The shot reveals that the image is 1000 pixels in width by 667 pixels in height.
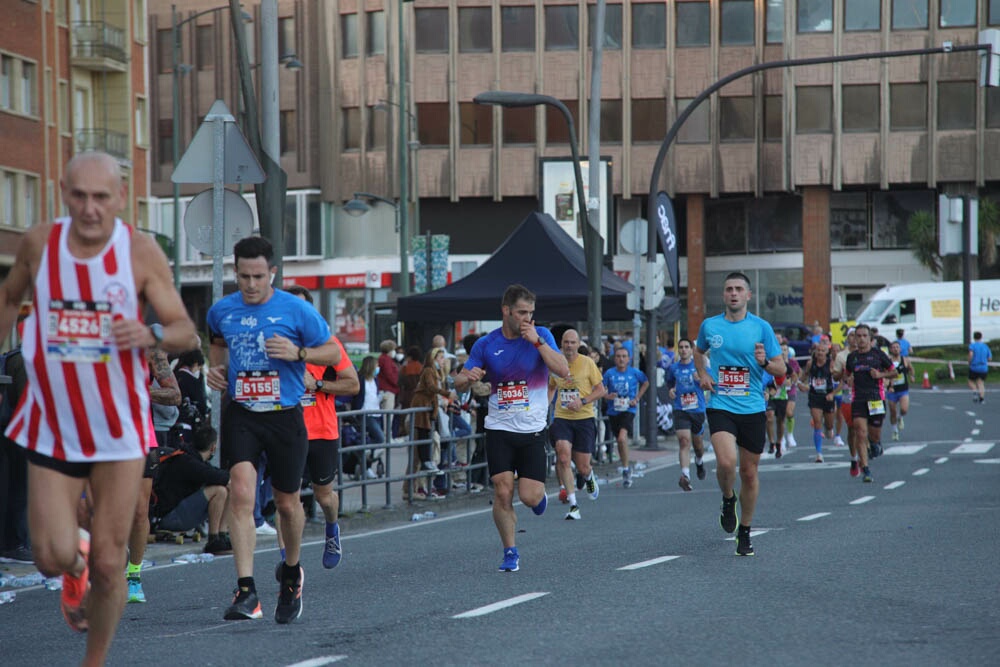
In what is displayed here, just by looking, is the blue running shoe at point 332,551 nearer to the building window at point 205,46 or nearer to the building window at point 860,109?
the building window at point 860,109

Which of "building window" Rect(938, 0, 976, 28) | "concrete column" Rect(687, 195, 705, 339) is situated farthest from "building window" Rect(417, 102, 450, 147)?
"building window" Rect(938, 0, 976, 28)

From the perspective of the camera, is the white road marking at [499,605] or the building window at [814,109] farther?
the building window at [814,109]

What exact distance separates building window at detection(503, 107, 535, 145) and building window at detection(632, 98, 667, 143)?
372 cm

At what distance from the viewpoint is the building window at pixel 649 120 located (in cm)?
6134

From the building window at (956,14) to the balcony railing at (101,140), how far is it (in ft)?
99.1

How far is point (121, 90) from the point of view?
161 feet

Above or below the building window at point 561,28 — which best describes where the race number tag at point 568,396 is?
below

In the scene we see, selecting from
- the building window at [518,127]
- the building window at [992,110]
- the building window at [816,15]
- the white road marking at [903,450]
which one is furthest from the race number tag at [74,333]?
the building window at [992,110]

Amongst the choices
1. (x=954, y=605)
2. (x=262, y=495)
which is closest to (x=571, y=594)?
(x=954, y=605)

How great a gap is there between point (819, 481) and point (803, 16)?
141 feet

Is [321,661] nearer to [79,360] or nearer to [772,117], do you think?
[79,360]

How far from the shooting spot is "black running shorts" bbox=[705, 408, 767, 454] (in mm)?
12234

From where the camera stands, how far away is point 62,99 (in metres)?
45.9

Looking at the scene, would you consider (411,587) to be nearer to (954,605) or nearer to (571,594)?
(571,594)
